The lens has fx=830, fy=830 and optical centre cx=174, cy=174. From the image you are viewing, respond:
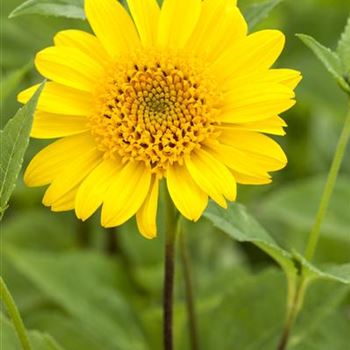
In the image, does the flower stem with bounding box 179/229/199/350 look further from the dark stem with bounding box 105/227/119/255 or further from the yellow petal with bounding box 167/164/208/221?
the dark stem with bounding box 105/227/119/255

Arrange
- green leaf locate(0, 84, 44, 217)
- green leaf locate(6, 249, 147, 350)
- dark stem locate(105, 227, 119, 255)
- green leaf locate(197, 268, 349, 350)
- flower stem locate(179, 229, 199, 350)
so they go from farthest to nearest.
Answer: dark stem locate(105, 227, 119, 255), green leaf locate(6, 249, 147, 350), green leaf locate(197, 268, 349, 350), flower stem locate(179, 229, 199, 350), green leaf locate(0, 84, 44, 217)

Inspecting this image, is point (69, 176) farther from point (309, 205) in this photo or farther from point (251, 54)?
point (309, 205)

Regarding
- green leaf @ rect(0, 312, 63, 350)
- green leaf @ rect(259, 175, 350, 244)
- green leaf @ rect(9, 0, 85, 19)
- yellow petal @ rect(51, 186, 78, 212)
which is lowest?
green leaf @ rect(259, 175, 350, 244)

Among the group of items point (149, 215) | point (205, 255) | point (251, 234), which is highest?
point (149, 215)

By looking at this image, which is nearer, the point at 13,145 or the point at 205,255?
the point at 13,145

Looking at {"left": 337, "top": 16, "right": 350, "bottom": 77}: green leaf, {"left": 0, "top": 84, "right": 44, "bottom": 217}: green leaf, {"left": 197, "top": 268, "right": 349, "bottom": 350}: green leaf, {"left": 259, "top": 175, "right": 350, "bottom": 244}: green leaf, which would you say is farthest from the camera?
{"left": 259, "top": 175, "right": 350, "bottom": 244}: green leaf

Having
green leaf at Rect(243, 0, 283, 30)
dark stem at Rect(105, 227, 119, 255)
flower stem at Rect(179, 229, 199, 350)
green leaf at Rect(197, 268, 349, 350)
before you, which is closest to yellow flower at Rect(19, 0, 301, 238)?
green leaf at Rect(243, 0, 283, 30)

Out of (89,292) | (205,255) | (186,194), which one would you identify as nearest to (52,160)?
(186,194)

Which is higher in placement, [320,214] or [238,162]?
[238,162]
